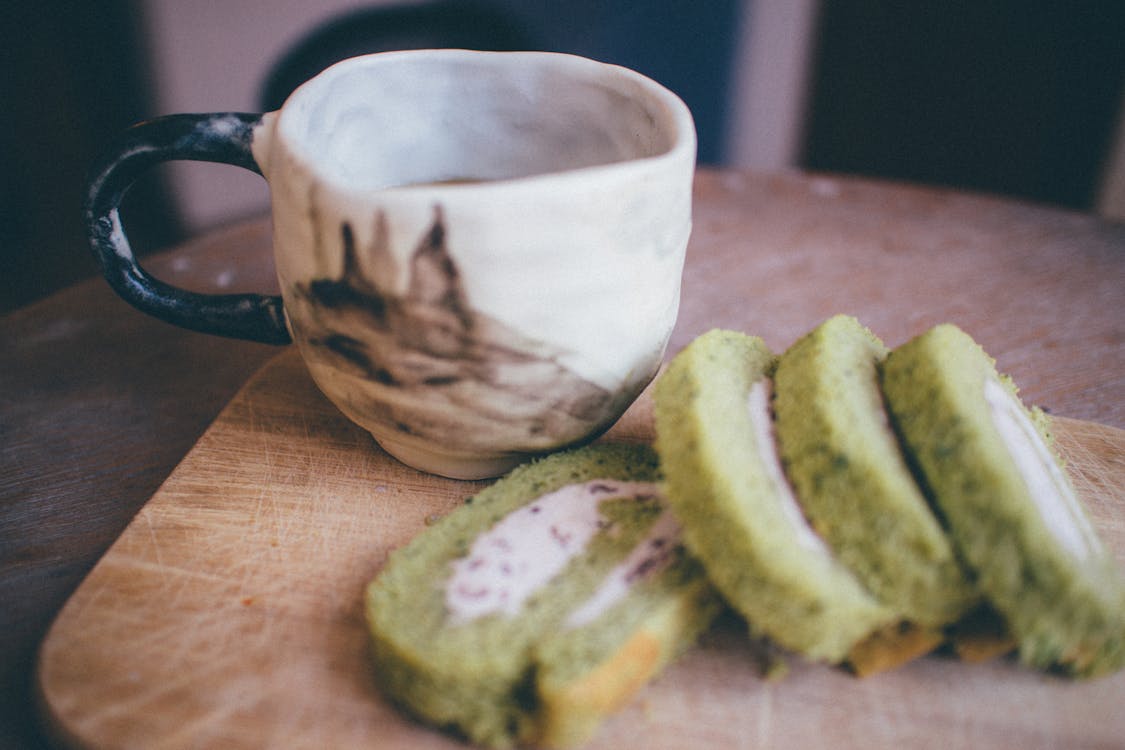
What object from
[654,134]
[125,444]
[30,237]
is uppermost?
[654,134]

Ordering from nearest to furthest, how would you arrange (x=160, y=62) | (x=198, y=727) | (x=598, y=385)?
(x=198, y=727) → (x=598, y=385) → (x=160, y=62)

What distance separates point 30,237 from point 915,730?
292cm

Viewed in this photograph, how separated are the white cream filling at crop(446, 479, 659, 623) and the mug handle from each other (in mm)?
299

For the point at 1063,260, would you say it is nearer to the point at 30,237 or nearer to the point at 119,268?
the point at 119,268

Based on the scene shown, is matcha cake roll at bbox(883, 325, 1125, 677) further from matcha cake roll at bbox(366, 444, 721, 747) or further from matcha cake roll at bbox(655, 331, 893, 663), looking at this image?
matcha cake roll at bbox(366, 444, 721, 747)

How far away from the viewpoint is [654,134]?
71cm

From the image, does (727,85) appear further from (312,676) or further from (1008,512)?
(312,676)

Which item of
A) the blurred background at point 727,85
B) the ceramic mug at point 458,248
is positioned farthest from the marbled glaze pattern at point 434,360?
the blurred background at point 727,85

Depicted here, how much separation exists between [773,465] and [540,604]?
211 millimetres

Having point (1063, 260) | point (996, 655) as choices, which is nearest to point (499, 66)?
point (996, 655)

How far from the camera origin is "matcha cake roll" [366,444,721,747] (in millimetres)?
530

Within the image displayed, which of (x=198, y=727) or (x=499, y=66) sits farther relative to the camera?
(x=499, y=66)

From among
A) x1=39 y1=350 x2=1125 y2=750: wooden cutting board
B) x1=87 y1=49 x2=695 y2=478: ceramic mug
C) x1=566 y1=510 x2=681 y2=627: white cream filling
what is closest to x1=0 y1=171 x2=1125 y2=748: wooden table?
x1=39 y1=350 x2=1125 y2=750: wooden cutting board

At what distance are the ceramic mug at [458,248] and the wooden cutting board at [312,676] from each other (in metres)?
0.13
